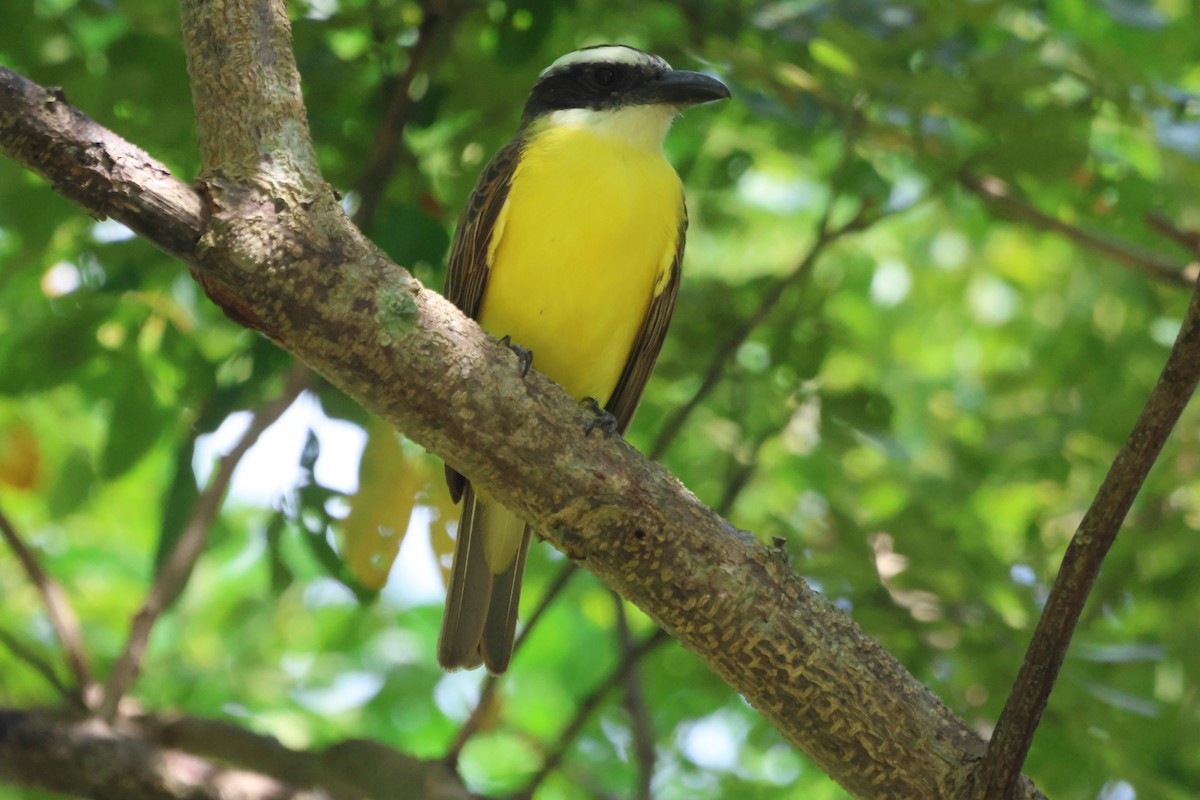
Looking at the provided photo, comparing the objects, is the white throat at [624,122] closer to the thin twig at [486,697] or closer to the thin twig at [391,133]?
the thin twig at [391,133]

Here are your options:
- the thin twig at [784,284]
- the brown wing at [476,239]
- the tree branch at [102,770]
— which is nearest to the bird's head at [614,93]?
the brown wing at [476,239]

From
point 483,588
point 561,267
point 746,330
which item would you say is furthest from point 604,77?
point 483,588

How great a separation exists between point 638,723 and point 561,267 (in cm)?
145

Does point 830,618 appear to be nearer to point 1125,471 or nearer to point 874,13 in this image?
point 1125,471

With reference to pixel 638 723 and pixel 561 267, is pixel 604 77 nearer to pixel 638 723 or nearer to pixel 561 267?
pixel 561 267

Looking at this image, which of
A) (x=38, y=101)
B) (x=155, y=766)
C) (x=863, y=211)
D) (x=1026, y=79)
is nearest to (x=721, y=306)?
(x=863, y=211)

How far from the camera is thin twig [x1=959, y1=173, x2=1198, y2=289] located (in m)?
4.70

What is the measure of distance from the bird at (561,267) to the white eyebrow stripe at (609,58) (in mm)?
100

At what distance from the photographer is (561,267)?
4121 millimetres

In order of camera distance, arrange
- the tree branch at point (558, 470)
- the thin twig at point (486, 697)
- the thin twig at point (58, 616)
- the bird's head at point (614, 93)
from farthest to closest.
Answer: the bird's head at point (614, 93) → the thin twig at point (58, 616) → the thin twig at point (486, 697) → the tree branch at point (558, 470)

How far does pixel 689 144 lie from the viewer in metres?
5.27

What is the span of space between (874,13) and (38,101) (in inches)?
96.6

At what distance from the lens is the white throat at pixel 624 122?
447cm

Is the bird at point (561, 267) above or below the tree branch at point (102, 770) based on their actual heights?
above
